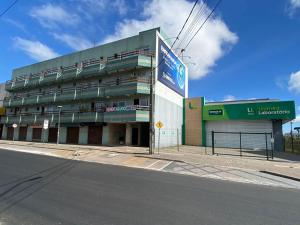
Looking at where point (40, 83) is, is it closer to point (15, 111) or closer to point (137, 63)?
point (15, 111)

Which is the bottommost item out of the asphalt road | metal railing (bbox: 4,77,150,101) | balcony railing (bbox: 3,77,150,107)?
the asphalt road

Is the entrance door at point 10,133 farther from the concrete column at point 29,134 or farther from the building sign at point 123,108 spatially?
the building sign at point 123,108

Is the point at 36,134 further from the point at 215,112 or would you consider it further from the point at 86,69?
the point at 215,112

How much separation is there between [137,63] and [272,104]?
19.0 meters

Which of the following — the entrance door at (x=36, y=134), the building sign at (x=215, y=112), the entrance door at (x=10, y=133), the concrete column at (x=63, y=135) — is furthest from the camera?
the entrance door at (x=10, y=133)

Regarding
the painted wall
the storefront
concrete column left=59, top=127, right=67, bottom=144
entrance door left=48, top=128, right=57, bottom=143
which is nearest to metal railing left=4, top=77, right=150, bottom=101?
concrete column left=59, top=127, right=67, bottom=144

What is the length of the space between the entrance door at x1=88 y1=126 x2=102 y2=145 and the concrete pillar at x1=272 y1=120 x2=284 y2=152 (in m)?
24.0

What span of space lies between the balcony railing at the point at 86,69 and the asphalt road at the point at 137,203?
58.3 ft

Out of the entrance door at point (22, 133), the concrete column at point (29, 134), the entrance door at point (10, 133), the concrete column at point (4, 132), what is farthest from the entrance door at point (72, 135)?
the concrete column at point (4, 132)

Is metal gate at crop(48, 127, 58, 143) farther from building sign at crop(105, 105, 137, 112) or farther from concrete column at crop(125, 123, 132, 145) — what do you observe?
concrete column at crop(125, 123, 132, 145)

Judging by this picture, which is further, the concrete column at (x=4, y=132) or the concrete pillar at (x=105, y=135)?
the concrete column at (x=4, y=132)

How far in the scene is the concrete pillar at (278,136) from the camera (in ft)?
89.4

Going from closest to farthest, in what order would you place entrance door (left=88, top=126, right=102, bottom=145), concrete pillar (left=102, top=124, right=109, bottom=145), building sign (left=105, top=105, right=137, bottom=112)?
building sign (left=105, top=105, right=137, bottom=112) → concrete pillar (left=102, top=124, right=109, bottom=145) → entrance door (left=88, top=126, right=102, bottom=145)

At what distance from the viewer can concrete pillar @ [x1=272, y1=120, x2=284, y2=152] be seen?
27244 mm
